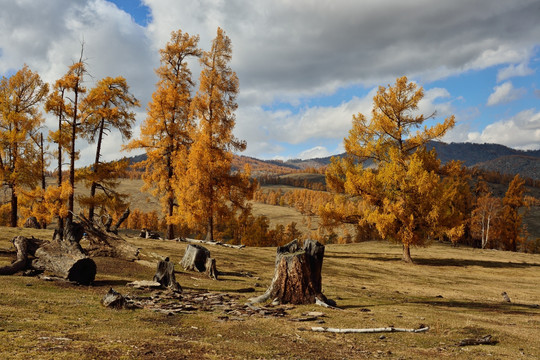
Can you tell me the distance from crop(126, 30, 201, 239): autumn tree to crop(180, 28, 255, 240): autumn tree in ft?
4.37

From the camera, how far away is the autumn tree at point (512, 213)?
5612 cm

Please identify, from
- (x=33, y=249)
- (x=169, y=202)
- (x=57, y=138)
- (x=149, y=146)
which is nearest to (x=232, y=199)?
(x=169, y=202)

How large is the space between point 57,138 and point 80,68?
5496mm

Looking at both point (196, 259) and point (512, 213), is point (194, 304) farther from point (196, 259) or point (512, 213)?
point (512, 213)

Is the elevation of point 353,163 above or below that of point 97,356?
above

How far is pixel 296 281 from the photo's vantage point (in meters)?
11.1

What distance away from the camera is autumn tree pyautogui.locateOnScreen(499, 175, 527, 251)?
184 ft

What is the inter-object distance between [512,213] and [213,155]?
172 ft

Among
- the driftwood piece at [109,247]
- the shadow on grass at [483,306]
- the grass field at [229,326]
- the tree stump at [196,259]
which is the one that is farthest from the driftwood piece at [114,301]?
the shadow on grass at [483,306]

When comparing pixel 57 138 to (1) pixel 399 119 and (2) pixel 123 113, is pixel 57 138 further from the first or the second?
(1) pixel 399 119

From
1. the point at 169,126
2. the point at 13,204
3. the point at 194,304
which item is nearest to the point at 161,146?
the point at 169,126

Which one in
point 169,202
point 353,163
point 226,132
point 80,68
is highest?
point 80,68

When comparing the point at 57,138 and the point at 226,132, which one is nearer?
the point at 57,138

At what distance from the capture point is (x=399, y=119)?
3023 cm
